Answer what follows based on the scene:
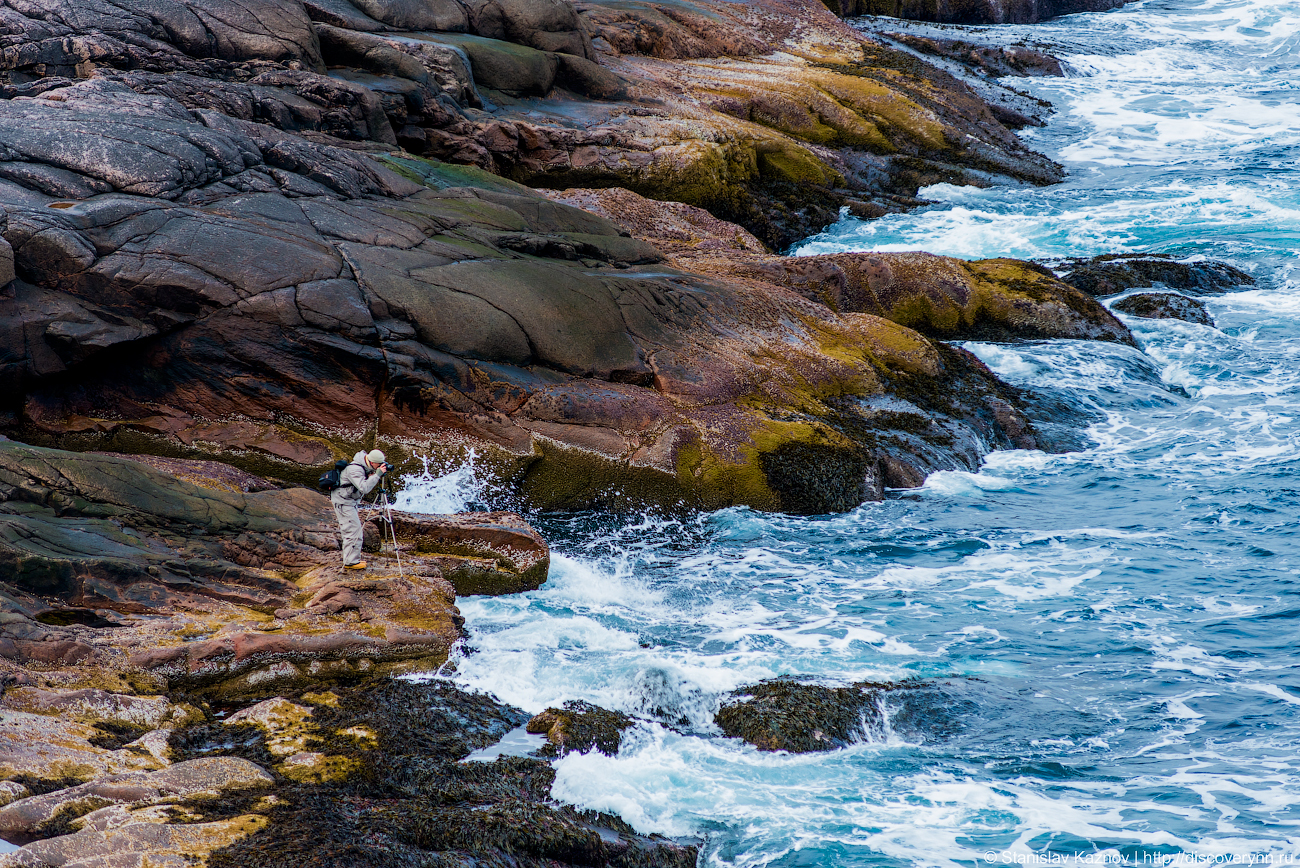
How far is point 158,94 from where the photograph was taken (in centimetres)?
1568

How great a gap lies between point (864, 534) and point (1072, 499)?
12.1 feet

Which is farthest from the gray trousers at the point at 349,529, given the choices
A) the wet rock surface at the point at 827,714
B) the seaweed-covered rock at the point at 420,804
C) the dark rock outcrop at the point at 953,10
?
the dark rock outcrop at the point at 953,10

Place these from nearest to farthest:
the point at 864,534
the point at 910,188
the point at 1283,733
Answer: the point at 1283,733 → the point at 864,534 → the point at 910,188

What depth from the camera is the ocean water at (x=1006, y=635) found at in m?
8.38

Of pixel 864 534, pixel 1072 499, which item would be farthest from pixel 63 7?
pixel 1072 499

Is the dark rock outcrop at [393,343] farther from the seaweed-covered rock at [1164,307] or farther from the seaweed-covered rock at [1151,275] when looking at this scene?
the seaweed-covered rock at [1151,275]

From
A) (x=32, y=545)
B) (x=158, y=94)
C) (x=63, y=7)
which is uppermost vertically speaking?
(x=63, y=7)

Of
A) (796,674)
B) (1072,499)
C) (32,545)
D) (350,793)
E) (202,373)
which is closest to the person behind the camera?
(350,793)

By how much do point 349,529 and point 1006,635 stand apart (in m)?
7.75

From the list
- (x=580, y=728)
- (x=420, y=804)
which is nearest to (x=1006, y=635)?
(x=580, y=728)

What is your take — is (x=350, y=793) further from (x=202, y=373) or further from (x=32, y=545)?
(x=202, y=373)

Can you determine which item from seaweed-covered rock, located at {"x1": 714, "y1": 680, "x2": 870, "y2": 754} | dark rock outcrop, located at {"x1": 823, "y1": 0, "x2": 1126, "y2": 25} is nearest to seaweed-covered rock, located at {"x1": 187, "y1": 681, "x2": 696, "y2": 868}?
seaweed-covered rock, located at {"x1": 714, "y1": 680, "x2": 870, "y2": 754}

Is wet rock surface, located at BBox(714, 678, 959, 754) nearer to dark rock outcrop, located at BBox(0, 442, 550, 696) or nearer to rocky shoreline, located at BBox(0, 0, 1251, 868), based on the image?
rocky shoreline, located at BBox(0, 0, 1251, 868)

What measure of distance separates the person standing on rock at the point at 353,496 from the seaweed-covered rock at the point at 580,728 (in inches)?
114
